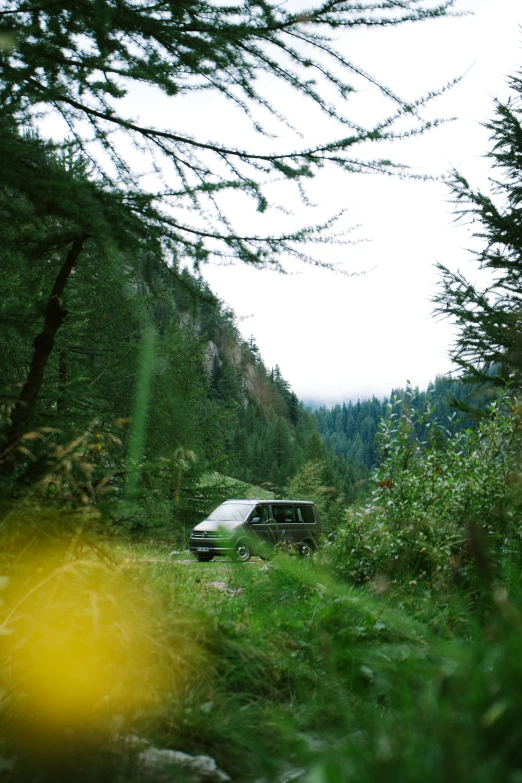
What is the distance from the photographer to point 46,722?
218cm

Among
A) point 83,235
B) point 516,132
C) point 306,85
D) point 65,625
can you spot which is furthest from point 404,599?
point 516,132

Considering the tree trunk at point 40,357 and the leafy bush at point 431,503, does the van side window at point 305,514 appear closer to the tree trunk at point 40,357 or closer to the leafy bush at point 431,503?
the leafy bush at point 431,503

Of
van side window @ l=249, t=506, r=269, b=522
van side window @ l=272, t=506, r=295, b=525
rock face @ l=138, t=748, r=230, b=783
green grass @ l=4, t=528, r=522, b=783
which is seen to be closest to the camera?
green grass @ l=4, t=528, r=522, b=783

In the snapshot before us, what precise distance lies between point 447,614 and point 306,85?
3.47 m

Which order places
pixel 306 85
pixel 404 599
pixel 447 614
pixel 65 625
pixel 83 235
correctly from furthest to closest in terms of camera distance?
1. pixel 404 599
2. pixel 447 614
3. pixel 306 85
4. pixel 83 235
5. pixel 65 625

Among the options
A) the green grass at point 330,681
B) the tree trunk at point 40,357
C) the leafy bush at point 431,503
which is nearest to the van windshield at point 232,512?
the leafy bush at point 431,503

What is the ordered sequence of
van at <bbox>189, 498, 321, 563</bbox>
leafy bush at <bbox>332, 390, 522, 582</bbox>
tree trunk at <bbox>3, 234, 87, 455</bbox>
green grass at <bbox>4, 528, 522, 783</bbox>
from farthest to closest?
van at <bbox>189, 498, 321, 563</bbox>, leafy bush at <bbox>332, 390, 522, 582</bbox>, tree trunk at <bbox>3, 234, 87, 455</bbox>, green grass at <bbox>4, 528, 522, 783</bbox>

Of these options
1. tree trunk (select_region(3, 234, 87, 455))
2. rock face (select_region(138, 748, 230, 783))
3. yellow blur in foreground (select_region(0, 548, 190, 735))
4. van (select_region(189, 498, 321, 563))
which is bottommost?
van (select_region(189, 498, 321, 563))

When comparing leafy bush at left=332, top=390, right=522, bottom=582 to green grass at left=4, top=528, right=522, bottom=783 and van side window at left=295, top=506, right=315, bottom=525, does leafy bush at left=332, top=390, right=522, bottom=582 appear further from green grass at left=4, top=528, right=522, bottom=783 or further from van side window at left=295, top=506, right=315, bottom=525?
van side window at left=295, top=506, right=315, bottom=525

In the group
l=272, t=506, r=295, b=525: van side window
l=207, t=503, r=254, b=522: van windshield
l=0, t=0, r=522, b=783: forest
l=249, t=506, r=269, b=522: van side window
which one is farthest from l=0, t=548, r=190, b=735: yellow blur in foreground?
l=272, t=506, r=295, b=525: van side window

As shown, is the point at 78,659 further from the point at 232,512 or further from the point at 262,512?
the point at 262,512

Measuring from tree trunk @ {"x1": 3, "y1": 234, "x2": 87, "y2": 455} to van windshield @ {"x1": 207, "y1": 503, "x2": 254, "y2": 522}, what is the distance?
1221 centimetres

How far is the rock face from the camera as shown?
1.90 meters

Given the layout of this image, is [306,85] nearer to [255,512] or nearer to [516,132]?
[516,132]
